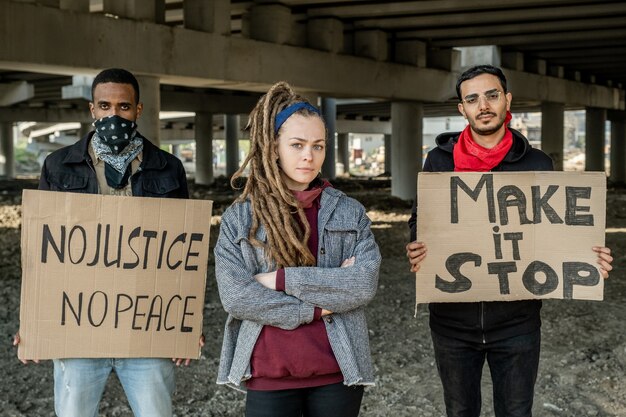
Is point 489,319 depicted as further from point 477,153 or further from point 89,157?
point 89,157

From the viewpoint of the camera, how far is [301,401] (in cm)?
249

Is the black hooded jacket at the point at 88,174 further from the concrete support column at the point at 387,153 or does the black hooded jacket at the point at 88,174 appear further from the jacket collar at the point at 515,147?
the concrete support column at the point at 387,153

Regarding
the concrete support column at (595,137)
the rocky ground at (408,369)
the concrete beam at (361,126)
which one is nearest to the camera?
the rocky ground at (408,369)

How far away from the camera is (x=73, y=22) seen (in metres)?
10.0

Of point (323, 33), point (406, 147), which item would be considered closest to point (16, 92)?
point (406, 147)

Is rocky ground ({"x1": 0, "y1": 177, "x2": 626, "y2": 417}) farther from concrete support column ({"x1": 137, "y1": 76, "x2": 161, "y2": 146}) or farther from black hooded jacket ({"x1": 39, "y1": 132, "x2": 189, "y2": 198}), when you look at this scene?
concrete support column ({"x1": 137, "y1": 76, "x2": 161, "y2": 146})

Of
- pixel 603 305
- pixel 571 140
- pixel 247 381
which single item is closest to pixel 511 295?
pixel 247 381

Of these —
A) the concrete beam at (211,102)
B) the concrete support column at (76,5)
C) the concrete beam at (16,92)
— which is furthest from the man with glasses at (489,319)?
the concrete beam at (211,102)

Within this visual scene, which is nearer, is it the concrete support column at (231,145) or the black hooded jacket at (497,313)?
the black hooded jacket at (497,313)

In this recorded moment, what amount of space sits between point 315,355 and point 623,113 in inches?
1198

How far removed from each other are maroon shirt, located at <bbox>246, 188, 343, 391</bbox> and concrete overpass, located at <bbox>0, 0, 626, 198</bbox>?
8061mm

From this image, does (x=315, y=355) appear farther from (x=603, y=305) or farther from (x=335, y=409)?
(x=603, y=305)

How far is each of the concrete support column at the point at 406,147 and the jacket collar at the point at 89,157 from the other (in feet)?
51.2

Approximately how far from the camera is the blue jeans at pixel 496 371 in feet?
9.65
